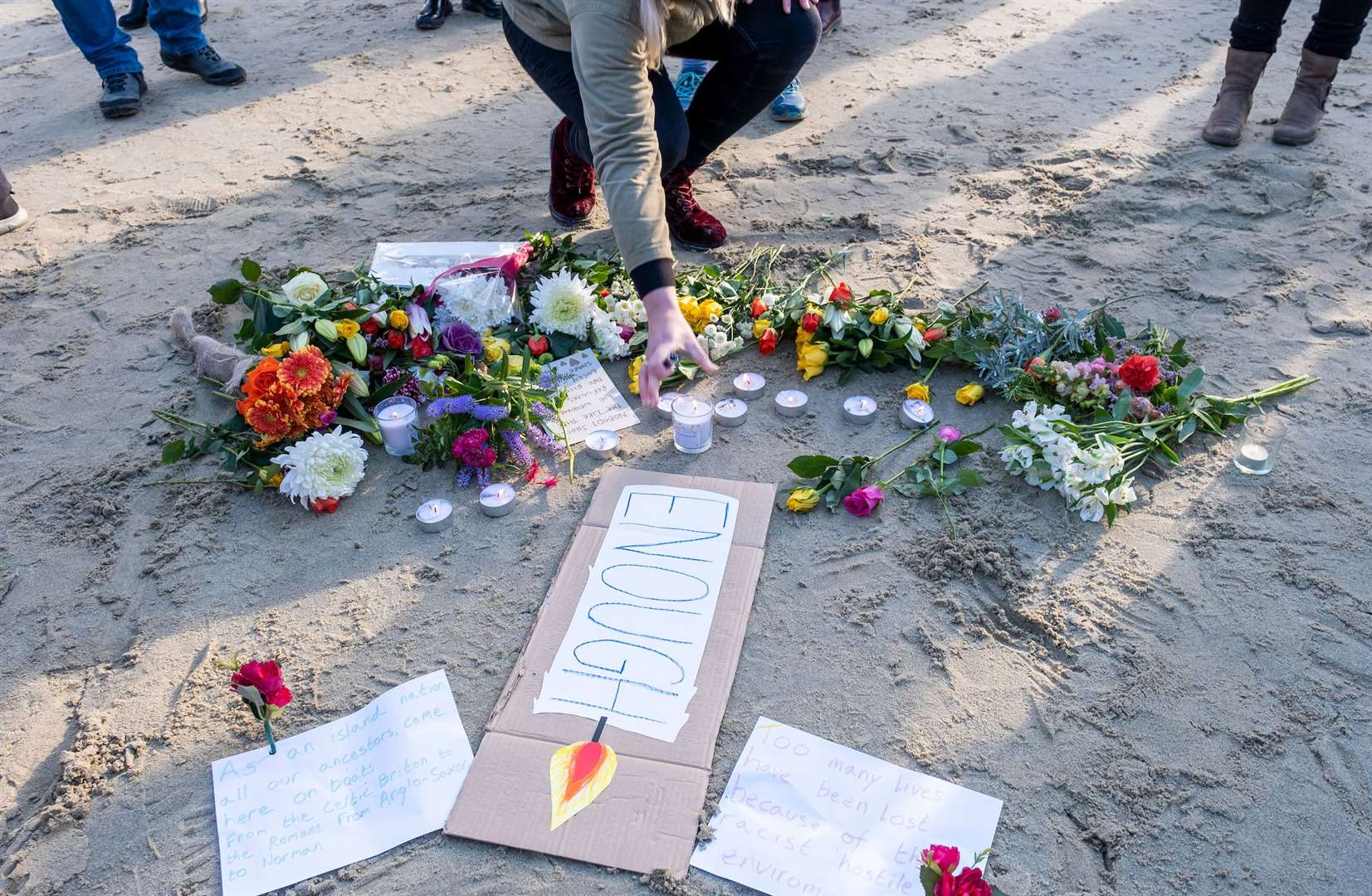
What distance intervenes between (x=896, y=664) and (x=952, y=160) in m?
2.35

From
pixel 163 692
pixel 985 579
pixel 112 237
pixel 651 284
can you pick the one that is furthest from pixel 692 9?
pixel 112 237

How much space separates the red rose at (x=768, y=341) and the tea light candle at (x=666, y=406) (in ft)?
0.94

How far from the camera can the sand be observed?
1.58 m

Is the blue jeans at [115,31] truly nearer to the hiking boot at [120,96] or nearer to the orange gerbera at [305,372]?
the hiking boot at [120,96]

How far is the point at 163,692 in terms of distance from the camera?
1838 mm

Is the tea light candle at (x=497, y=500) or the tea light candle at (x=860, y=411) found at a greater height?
the tea light candle at (x=860, y=411)

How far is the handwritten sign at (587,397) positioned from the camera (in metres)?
2.43

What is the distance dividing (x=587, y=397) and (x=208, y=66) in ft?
10.9

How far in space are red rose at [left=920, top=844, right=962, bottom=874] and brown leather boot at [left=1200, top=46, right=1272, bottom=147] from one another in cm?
312

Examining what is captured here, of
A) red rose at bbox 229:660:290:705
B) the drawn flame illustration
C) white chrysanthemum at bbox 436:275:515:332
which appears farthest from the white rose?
the drawn flame illustration

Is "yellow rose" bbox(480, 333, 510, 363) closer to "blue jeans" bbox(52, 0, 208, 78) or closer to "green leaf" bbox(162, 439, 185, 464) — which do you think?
"green leaf" bbox(162, 439, 185, 464)

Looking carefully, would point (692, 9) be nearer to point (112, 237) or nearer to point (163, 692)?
point (163, 692)

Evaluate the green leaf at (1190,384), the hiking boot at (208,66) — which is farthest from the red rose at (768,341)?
the hiking boot at (208,66)

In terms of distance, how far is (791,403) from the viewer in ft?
7.86
